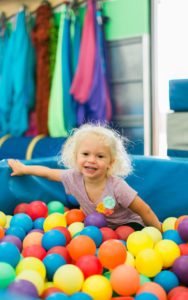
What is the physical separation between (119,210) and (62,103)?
1182 mm

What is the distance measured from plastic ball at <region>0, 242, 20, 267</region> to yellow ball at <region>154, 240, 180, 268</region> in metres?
0.35

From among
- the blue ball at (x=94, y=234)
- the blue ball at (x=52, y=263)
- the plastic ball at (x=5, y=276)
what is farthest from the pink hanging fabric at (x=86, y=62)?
the plastic ball at (x=5, y=276)

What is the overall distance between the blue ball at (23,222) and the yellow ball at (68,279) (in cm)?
39

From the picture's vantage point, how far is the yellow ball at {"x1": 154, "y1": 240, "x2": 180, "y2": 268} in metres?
0.98

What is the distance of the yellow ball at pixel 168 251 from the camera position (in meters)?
0.98

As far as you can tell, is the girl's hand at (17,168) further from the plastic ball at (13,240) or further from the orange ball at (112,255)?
the orange ball at (112,255)

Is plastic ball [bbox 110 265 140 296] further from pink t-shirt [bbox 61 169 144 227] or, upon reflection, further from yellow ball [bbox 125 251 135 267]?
pink t-shirt [bbox 61 169 144 227]

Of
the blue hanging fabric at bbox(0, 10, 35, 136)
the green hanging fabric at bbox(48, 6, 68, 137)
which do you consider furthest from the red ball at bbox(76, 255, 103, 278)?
the blue hanging fabric at bbox(0, 10, 35, 136)

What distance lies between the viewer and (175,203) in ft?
4.56

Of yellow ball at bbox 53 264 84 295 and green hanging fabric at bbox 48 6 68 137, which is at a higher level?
green hanging fabric at bbox 48 6 68 137

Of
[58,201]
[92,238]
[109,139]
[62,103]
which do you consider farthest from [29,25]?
[92,238]

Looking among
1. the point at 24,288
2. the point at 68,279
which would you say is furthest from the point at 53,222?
the point at 24,288

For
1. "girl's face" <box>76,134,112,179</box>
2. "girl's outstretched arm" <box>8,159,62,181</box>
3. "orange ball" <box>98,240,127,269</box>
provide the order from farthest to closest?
"girl's outstretched arm" <box>8,159,62,181</box>
"girl's face" <box>76,134,112,179</box>
"orange ball" <box>98,240,127,269</box>

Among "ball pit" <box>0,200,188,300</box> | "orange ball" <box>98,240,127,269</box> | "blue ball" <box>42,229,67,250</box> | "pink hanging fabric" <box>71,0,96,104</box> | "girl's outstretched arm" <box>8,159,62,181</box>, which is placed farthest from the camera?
"pink hanging fabric" <box>71,0,96,104</box>
